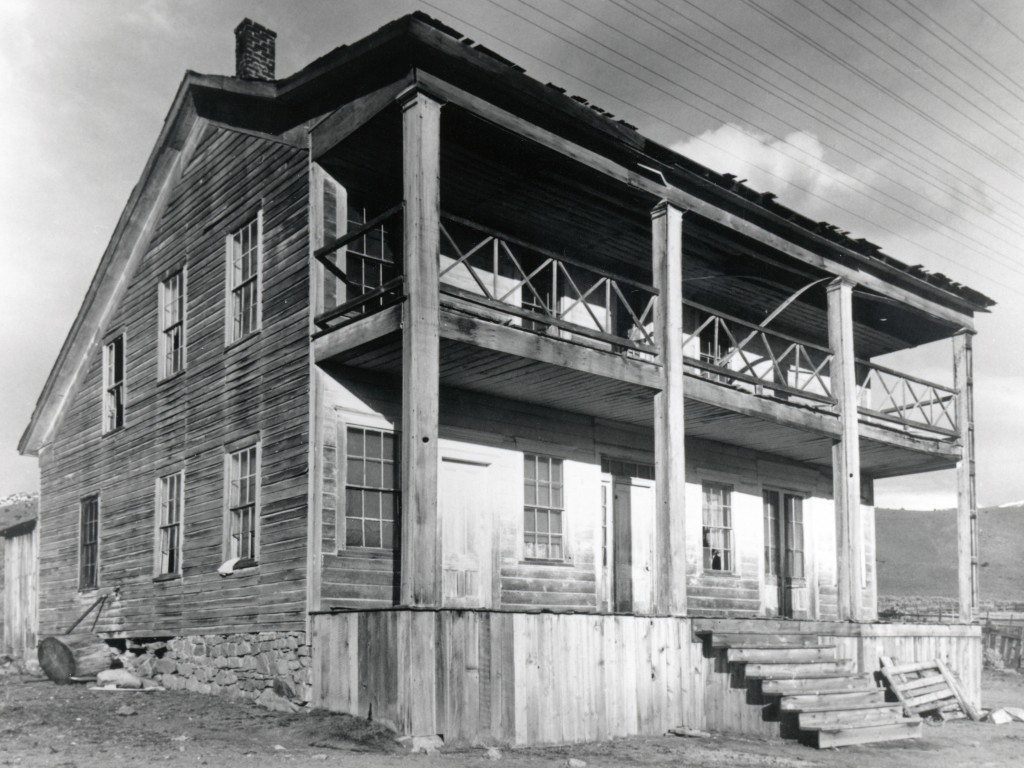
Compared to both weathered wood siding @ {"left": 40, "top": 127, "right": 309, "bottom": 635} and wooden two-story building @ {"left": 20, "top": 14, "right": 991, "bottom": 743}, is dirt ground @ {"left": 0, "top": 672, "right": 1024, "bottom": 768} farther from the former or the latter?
weathered wood siding @ {"left": 40, "top": 127, "right": 309, "bottom": 635}

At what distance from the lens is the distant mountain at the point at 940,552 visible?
265ft

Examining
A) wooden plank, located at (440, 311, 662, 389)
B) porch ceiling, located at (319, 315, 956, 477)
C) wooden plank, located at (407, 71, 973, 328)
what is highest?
wooden plank, located at (407, 71, 973, 328)

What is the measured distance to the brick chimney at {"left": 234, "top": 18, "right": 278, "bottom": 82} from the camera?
16062 mm

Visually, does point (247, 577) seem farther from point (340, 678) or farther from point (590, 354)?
point (590, 354)

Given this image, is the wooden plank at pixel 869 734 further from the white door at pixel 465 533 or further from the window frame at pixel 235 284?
the window frame at pixel 235 284

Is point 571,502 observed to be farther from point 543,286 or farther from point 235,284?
point 235,284

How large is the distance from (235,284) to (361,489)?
3976mm

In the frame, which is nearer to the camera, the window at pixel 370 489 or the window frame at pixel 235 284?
the window at pixel 370 489

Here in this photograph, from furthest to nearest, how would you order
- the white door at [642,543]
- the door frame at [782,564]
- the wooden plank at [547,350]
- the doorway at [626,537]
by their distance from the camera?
the door frame at [782,564] → the white door at [642,543] → the doorway at [626,537] → the wooden plank at [547,350]

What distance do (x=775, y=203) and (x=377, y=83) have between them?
6.36 metres

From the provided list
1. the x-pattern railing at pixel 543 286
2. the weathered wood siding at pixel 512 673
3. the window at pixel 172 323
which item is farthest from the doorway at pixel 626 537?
the window at pixel 172 323

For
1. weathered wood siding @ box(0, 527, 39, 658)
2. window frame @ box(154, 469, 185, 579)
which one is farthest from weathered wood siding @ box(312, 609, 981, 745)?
weathered wood siding @ box(0, 527, 39, 658)

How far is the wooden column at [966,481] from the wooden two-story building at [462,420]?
8 cm

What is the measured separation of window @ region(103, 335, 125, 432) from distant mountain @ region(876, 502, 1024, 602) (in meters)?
68.1
